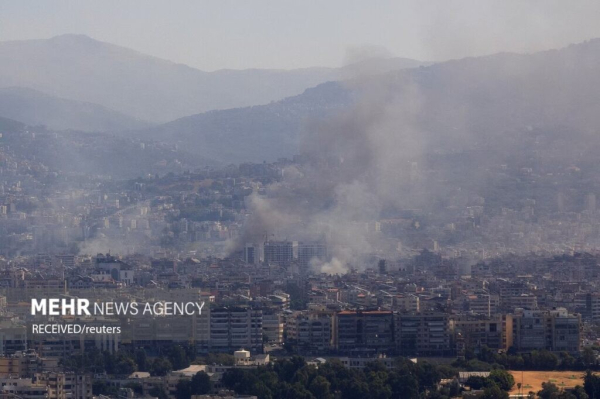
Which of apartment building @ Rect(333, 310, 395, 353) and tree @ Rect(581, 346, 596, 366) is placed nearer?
tree @ Rect(581, 346, 596, 366)

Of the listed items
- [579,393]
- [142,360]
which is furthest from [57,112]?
[579,393]

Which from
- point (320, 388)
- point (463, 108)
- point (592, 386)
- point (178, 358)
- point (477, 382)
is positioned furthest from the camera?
point (463, 108)

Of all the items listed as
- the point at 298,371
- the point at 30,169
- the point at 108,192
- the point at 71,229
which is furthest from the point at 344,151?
the point at 298,371

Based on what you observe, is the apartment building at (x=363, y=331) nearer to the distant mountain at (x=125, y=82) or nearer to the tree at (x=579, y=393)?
the tree at (x=579, y=393)

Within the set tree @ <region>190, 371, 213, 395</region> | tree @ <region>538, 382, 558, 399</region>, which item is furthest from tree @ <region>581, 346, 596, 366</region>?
tree @ <region>190, 371, 213, 395</region>

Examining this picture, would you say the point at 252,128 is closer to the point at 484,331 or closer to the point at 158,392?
the point at 484,331

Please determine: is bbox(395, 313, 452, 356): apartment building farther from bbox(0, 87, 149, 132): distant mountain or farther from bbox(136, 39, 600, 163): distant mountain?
bbox(0, 87, 149, 132): distant mountain
